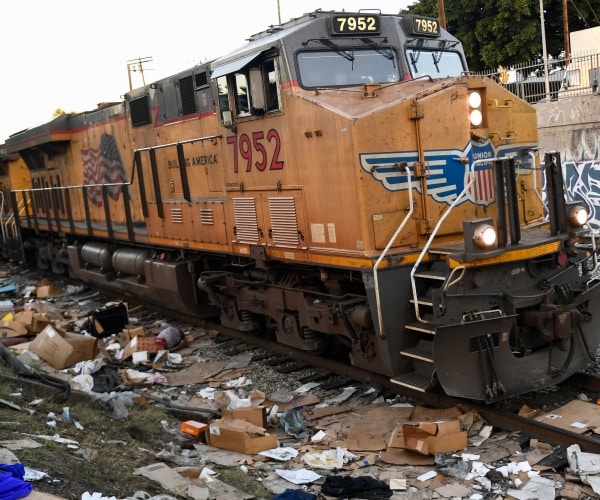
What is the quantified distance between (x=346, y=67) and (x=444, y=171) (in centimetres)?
167

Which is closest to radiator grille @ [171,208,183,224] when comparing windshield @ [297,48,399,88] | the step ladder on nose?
windshield @ [297,48,399,88]

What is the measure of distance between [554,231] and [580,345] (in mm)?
1161

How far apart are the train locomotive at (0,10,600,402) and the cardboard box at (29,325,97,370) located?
1823mm

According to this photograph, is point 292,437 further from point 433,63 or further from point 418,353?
point 433,63

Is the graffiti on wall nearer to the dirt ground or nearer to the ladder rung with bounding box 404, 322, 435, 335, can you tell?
the ladder rung with bounding box 404, 322, 435, 335

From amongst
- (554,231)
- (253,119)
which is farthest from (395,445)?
(253,119)

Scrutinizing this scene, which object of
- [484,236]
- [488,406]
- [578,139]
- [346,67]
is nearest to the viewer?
[484,236]

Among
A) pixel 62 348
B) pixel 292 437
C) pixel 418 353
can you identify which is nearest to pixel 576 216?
pixel 418 353

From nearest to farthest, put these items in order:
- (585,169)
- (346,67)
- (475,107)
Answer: (475,107) < (346,67) < (585,169)

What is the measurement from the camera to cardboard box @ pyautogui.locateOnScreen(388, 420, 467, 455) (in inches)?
232

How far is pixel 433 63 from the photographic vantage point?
8.16 meters

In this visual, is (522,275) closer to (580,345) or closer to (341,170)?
(580,345)

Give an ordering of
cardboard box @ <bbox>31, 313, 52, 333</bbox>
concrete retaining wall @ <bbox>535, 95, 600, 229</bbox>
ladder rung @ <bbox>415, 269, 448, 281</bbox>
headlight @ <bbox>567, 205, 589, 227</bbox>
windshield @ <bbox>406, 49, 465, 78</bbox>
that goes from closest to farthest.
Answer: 1. ladder rung @ <bbox>415, 269, 448, 281</bbox>
2. headlight @ <bbox>567, 205, 589, 227</bbox>
3. windshield @ <bbox>406, 49, 465, 78</bbox>
4. cardboard box @ <bbox>31, 313, 52, 333</bbox>
5. concrete retaining wall @ <bbox>535, 95, 600, 229</bbox>

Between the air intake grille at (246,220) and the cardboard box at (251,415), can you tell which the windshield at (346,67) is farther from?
the cardboard box at (251,415)
